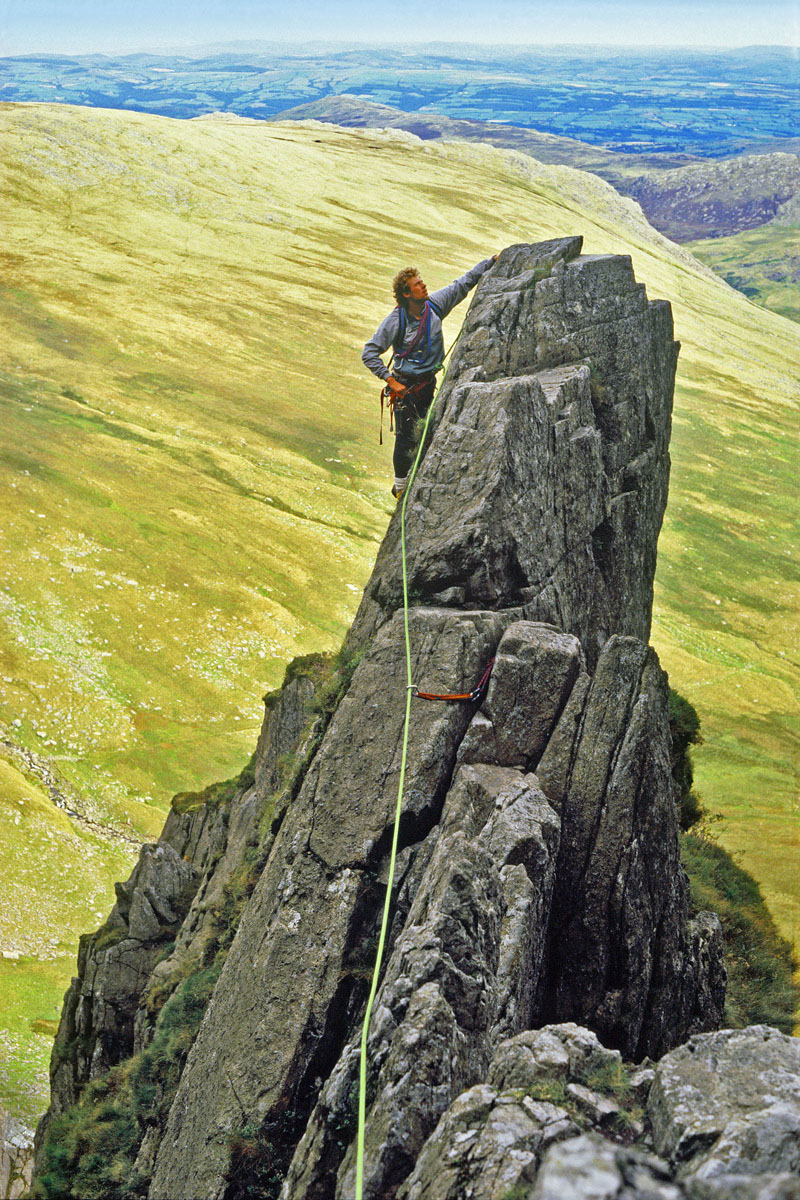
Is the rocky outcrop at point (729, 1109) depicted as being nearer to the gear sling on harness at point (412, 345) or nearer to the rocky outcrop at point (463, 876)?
the rocky outcrop at point (463, 876)

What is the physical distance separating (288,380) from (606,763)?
8630 centimetres

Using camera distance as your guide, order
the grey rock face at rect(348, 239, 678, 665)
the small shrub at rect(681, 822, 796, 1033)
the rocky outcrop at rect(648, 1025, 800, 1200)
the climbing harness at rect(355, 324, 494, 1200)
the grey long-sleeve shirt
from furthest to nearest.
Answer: the grey long-sleeve shirt
the small shrub at rect(681, 822, 796, 1033)
the grey rock face at rect(348, 239, 678, 665)
the climbing harness at rect(355, 324, 494, 1200)
the rocky outcrop at rect(648, 1025, 800, 1200)

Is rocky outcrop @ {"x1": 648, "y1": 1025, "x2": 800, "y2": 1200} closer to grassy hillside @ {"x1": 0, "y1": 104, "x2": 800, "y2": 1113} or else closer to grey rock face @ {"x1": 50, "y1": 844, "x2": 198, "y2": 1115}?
grey rock face @ {"x1": 50, "y1": 844, "x2": 198, "y2": 1115}

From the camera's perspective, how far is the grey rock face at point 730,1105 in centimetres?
594

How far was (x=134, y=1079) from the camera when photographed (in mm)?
14180

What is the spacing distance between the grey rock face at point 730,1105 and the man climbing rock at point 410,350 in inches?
502

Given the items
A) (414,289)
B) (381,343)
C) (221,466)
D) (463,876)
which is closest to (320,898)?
(463,876)

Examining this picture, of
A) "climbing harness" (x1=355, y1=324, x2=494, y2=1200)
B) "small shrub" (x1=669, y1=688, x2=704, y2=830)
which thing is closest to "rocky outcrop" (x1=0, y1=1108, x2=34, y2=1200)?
"climbing harness" (x1=355, y1=324, x2=494, y2=1200)

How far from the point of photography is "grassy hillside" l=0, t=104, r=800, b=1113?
44250mm

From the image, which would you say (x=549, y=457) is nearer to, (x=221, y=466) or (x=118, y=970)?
(x=118, y=970)

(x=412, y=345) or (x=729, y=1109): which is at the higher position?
(x=412, y=345)

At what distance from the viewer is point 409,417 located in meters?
19.3

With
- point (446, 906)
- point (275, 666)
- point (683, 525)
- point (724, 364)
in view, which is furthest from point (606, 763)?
point (724, 364)

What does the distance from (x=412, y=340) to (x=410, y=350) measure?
0.26 meters
